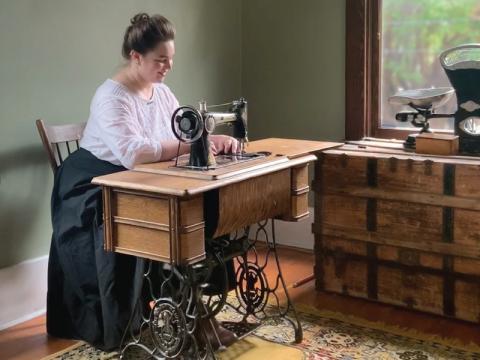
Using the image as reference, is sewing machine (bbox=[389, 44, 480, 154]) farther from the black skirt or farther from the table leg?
the black skirt

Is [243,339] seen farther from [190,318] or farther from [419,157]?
[419,157]

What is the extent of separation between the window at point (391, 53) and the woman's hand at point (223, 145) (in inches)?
52.4

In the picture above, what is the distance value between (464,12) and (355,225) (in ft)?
3.92

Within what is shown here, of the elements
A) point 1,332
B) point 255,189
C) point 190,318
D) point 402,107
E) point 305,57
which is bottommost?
point 1,332

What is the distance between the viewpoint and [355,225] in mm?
3133

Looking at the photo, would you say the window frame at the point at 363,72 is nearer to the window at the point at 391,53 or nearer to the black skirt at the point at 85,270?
the window at the point at 391,53

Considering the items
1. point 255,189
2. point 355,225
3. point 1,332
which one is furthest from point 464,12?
point 1,332

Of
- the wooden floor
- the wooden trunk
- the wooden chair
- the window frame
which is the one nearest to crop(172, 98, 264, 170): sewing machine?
the wooden chair

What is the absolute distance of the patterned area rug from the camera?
2.62m

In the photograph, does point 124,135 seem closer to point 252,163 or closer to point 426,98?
point 252,163

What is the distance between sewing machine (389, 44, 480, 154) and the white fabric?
107 centimetres

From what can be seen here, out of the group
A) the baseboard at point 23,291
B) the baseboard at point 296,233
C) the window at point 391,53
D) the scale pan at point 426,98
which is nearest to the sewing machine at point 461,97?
the scale pan at point 426,98

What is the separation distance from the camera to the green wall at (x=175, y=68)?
292 centimetres

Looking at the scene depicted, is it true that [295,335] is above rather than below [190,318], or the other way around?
below
